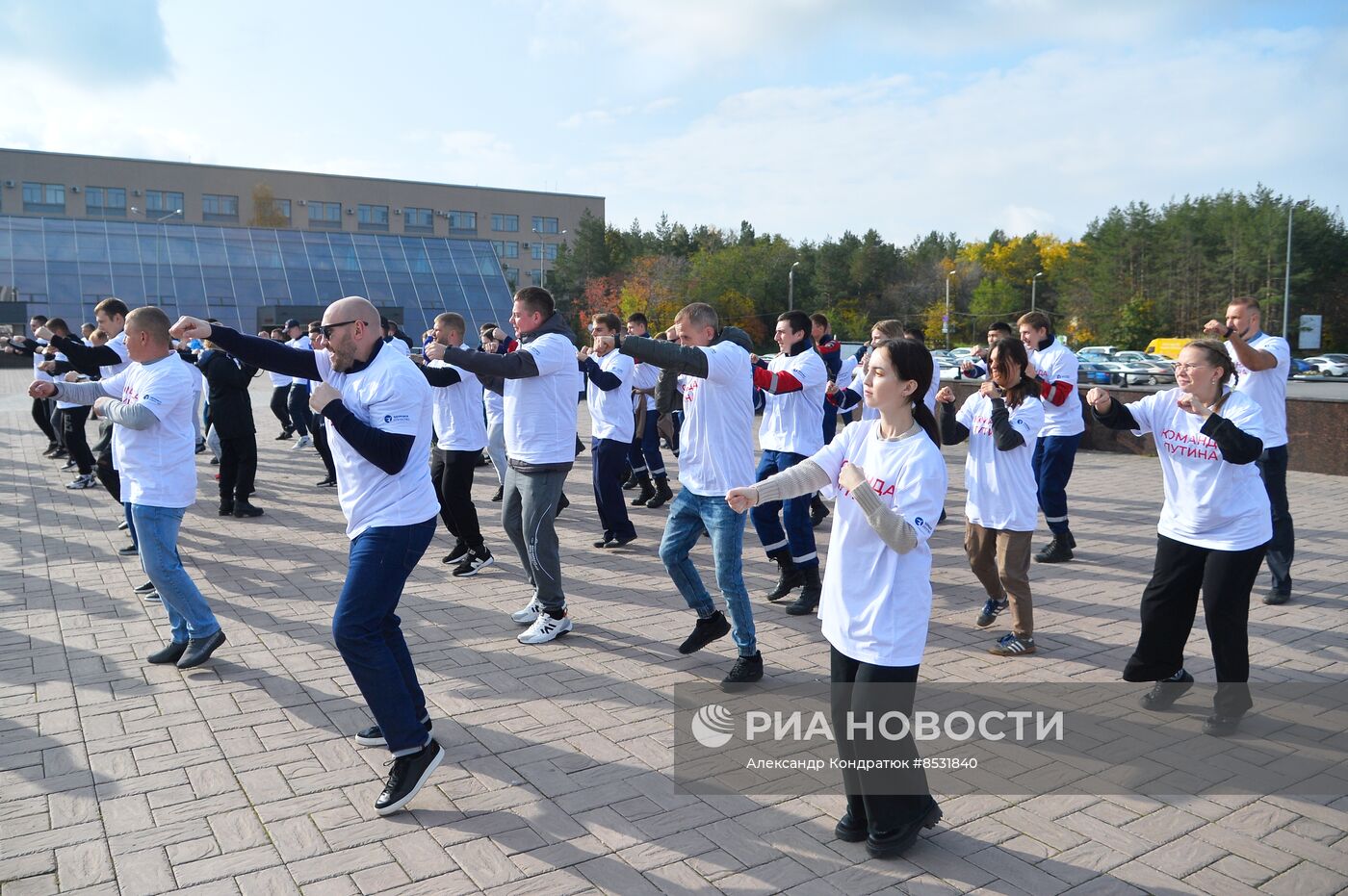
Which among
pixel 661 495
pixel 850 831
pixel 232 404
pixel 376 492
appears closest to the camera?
pixel 850 831

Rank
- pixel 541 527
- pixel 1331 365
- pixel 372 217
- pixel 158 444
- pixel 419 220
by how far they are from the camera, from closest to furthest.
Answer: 1. pixel 158 444
2. pixel 541 527
3. pixel 1331 365
4. pixel 372 217
5. pixel 419 220

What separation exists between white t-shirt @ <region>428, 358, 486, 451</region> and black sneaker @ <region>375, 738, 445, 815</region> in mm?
3967

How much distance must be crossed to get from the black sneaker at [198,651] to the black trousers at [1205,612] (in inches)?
191

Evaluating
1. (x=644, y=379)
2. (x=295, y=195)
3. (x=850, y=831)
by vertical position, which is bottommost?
(x=850, y=831)

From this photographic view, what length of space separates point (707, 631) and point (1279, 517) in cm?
416

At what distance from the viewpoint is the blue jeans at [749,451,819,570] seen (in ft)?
21.8

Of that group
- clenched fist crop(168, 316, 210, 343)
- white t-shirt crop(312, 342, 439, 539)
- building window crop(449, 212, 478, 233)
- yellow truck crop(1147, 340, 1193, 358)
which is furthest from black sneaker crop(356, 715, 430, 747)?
building window crop(449, 212, 478, 233)

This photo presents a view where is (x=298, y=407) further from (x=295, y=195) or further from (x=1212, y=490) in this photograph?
(x=295, y=195)

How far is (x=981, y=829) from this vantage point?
3590 millimetres

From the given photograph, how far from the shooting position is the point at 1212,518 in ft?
14.3

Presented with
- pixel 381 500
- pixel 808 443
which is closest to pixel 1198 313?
pixel 808 443

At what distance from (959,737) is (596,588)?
3.28 meters

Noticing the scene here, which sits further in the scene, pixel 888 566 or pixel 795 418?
pixel 795 418

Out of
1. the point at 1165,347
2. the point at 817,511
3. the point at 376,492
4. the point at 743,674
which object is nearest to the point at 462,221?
the point at 1165,347
